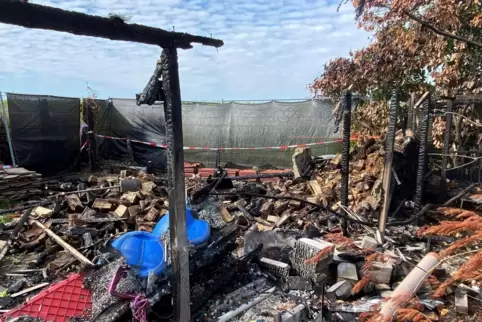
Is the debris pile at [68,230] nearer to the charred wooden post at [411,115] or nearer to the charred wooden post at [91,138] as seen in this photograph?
the charred wooden post at [91,138]

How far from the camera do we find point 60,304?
149 inches

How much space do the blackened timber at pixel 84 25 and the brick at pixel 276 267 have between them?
2982 millimetres

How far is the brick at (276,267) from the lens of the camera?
4484mm

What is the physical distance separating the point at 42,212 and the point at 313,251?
5161 mm

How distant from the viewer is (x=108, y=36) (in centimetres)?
243

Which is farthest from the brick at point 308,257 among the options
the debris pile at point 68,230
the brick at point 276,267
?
the debris pile at point 68,230

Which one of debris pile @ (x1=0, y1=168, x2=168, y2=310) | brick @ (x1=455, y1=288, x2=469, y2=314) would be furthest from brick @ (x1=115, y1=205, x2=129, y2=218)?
brick @ (x1=455, y1=288, x2=469, y2=314)

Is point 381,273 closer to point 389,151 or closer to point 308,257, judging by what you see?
point 308,257

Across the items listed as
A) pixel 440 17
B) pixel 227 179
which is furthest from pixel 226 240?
pixel 440 17

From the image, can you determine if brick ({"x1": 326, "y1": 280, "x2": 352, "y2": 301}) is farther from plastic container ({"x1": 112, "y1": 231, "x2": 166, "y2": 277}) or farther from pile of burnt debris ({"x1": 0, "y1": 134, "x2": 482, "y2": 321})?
plastic container ({"x1": 112, "y1": 231, "x2": 166, "y2": 277})

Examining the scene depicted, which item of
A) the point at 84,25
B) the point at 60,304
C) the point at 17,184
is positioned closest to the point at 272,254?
the point at 60,304

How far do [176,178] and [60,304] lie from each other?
212 cm

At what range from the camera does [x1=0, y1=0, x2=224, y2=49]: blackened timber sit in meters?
1.95

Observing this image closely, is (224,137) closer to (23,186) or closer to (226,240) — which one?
(23,186)
